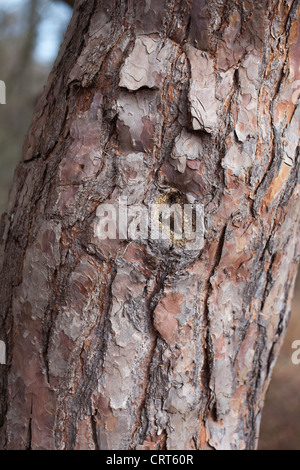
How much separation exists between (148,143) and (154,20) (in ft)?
0.81

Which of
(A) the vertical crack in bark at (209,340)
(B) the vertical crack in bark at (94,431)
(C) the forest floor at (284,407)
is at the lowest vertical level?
(C) the forest floor at (284,407)

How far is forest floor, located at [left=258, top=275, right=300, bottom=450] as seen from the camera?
3.46 meters

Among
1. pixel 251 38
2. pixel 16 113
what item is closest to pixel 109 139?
pixel 251 38

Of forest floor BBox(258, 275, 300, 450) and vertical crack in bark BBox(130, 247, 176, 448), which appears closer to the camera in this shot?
vertical crack in bark BBox(130, 247, 176, 448)

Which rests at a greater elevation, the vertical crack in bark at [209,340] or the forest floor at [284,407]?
the vertical crack in bark at [209,340]

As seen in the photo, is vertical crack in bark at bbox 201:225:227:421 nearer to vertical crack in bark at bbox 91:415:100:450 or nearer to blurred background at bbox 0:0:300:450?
vertical crack in bark at bbox 91:415:100:450

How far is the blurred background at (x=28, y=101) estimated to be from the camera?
135 inches

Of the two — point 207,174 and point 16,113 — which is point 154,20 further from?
point 16,113

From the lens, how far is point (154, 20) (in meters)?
0.85

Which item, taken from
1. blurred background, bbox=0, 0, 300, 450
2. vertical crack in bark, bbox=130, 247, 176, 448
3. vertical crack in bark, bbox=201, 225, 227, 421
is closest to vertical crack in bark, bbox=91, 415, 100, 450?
vertical crack in bark, bbox=130, 247, 176, 448

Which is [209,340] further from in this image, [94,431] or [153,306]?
[94,431]

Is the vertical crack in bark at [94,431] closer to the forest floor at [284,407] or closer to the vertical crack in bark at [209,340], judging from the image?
the vertical crack in bark at [209,340]

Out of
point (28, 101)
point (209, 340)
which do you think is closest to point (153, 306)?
point (209, 340)

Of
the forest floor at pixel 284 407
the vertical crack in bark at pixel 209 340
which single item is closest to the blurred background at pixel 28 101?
the forest floor at pixel 284 407
